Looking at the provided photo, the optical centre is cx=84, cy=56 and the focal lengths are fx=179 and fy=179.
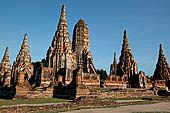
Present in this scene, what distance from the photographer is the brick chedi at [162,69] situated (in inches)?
1833

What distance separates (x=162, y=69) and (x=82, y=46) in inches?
877

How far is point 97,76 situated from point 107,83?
2.56 metres

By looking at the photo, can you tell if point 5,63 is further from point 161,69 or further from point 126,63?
point 161,69

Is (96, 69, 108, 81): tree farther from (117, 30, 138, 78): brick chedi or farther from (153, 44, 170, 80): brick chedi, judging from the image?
(117, 30, 138, 78): brick chedi

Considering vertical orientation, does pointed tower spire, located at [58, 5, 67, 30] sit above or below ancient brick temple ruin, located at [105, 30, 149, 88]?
above

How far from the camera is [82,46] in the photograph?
4453 centimetres

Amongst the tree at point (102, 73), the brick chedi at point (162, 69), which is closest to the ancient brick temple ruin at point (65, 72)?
the brick chedi at point (162, 69)

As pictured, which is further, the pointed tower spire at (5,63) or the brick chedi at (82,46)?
the brick chedi at (82,46)

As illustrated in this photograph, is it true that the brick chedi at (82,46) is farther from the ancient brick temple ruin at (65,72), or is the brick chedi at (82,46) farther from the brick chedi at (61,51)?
the brick chedi at (61,51)

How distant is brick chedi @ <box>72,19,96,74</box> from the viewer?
40125mm

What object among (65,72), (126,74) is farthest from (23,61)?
(126,74)

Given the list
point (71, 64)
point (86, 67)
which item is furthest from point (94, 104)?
point (86, 67)

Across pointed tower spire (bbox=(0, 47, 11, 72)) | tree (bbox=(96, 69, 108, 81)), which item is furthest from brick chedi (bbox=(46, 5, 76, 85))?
tree (bbox=(96, 69, 108, 81))

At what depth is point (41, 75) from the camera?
2670 centimetres
